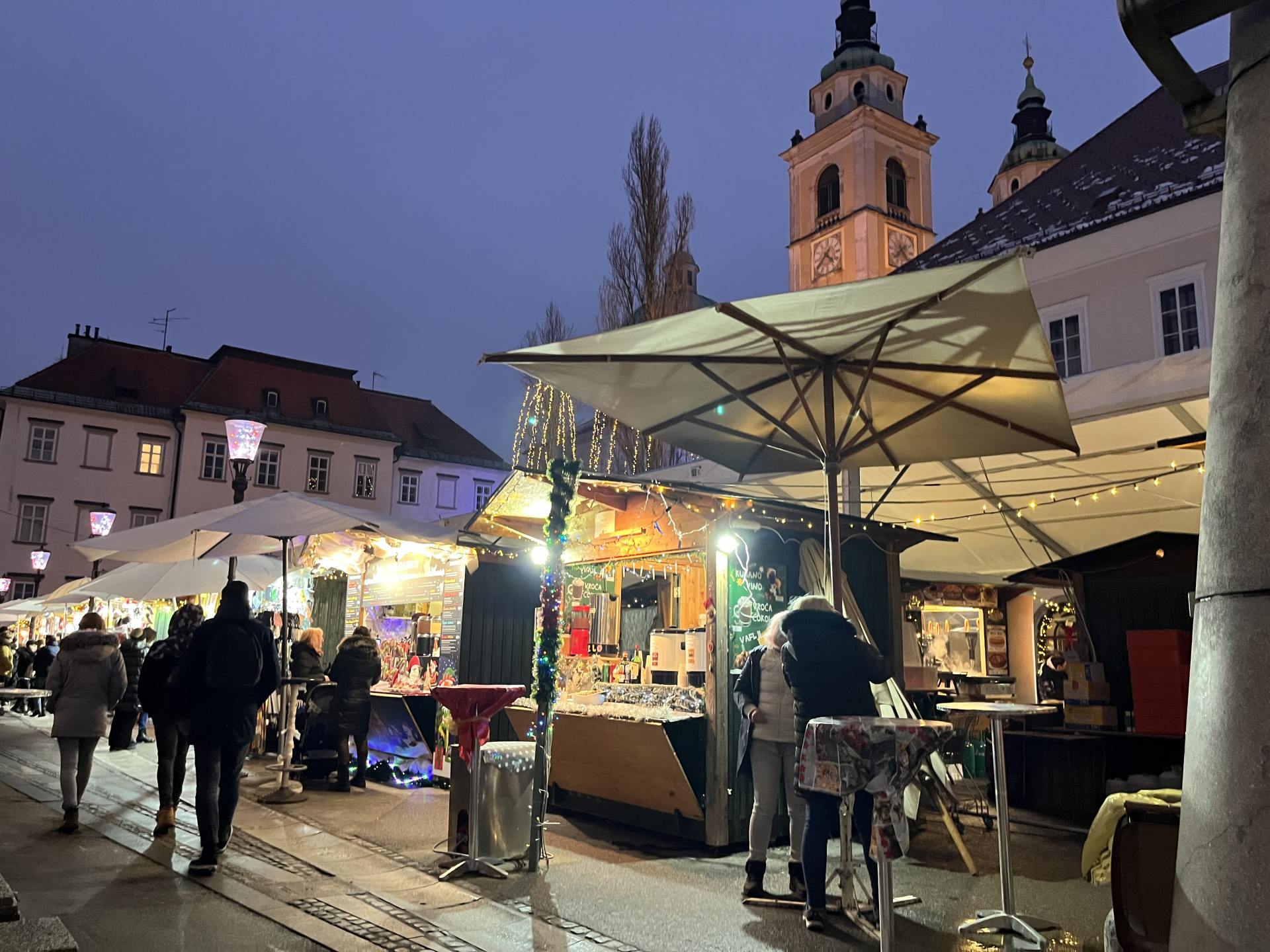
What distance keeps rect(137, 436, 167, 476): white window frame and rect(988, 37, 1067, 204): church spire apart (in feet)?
136

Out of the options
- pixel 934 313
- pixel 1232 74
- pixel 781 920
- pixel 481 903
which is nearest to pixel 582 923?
pixel 481 903

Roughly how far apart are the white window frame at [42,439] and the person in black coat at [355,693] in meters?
31.1

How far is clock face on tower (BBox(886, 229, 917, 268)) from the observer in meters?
38.1

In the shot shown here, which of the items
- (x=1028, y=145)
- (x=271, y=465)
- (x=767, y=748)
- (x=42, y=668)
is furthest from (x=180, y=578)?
(x=1028, y=145)

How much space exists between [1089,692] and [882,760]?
643 cm

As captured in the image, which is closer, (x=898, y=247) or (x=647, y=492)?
(x=647, y=492)

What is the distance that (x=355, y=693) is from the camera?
10281 mm

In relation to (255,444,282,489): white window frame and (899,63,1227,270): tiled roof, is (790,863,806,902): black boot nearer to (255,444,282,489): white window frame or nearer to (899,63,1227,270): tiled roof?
(899,63,1227,270): tiled roof

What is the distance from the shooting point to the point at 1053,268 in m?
19.8

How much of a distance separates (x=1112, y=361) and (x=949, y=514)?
9.11 metres

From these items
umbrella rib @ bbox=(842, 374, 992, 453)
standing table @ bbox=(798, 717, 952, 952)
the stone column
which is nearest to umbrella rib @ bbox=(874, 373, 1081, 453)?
umbrella rib @ bbox=(842, 374, 992, 453)

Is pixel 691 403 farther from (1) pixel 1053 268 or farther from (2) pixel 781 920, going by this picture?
(1) pixel 1053 268

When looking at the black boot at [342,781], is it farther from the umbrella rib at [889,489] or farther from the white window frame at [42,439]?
the white window frame at [42,439]

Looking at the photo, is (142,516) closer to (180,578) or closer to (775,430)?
(180,578)
